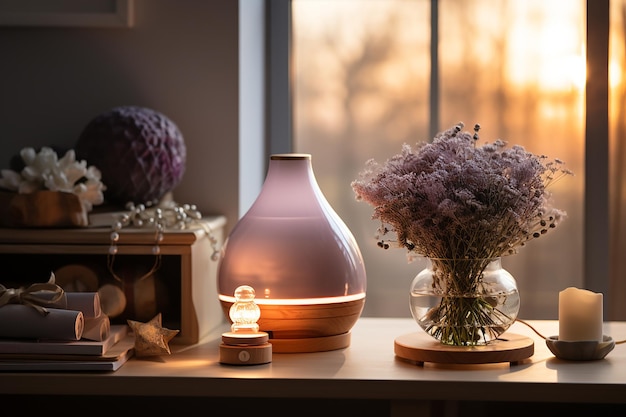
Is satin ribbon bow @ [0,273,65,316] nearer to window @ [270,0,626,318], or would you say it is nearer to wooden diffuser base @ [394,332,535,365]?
wooden diffuser base @ [394,332,535,365]

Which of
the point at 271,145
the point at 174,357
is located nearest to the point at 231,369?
the point at 174,357

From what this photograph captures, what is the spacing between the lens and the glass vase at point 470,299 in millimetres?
1301

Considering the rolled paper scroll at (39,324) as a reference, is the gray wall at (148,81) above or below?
above

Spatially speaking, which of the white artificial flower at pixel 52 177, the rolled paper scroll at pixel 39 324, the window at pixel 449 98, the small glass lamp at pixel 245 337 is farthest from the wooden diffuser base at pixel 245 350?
the window at pixel 449 98

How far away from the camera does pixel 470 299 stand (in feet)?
4.30

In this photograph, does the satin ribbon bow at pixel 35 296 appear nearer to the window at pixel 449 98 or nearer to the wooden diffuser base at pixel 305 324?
the wooden diffuser base at pixel 305 324

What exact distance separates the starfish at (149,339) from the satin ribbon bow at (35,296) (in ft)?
0.40

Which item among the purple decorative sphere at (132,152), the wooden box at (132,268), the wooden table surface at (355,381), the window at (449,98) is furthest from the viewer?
the window at (449,98)

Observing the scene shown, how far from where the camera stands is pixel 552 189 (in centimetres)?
180

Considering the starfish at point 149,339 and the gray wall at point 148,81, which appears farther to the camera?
the gray wall at point 148,81

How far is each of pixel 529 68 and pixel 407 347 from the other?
2.44 ft

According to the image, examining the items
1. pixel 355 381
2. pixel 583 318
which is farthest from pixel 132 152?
pixel 583 318

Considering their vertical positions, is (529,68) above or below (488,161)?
above

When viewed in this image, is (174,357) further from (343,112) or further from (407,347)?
(343,112)
